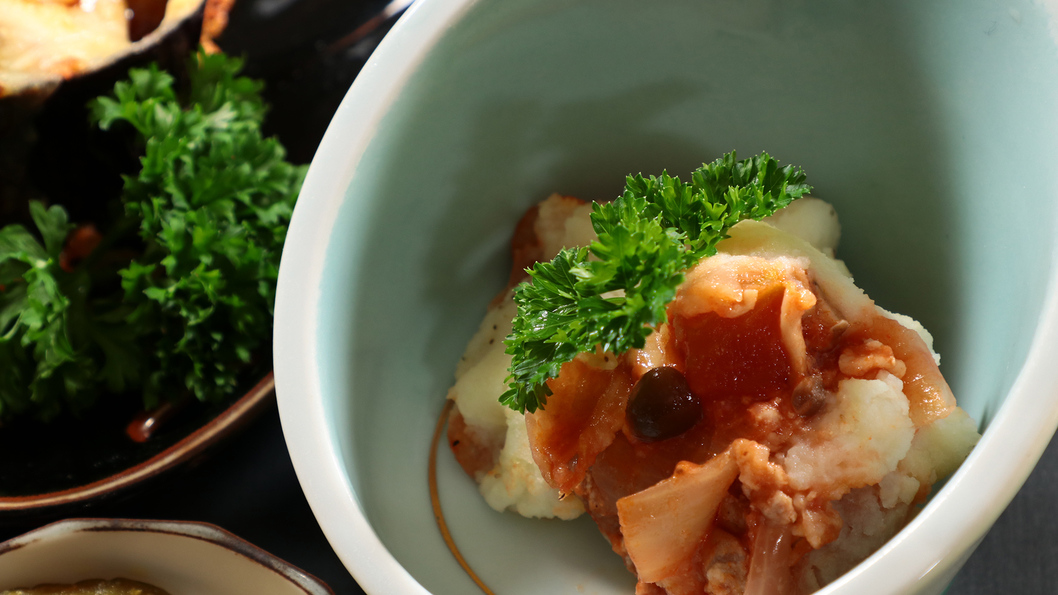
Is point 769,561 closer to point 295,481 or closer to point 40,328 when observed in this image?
point 295,481

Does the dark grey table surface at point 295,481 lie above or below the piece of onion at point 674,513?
below

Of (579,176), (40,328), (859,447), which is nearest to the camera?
(859,447)

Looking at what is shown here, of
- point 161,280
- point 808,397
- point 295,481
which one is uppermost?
point 808,397

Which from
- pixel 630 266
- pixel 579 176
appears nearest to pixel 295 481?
pixel 579 176

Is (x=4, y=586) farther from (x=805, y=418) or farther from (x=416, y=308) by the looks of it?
(x=805, y=418)

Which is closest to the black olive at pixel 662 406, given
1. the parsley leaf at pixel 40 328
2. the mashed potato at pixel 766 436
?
the mashed potato at pixel 766 436

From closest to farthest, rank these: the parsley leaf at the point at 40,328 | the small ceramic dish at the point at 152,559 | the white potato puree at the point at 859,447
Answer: the white potato puree at the point at 859,447, the small ceramic dish at the point at 152,559, the parsley leaf at the point at 40,328

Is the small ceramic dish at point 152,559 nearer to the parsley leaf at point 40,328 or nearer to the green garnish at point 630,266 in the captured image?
the parsley leaf at point 40,328

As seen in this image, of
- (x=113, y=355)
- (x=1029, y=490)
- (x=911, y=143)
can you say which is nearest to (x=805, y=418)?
(x=911, y=143)
